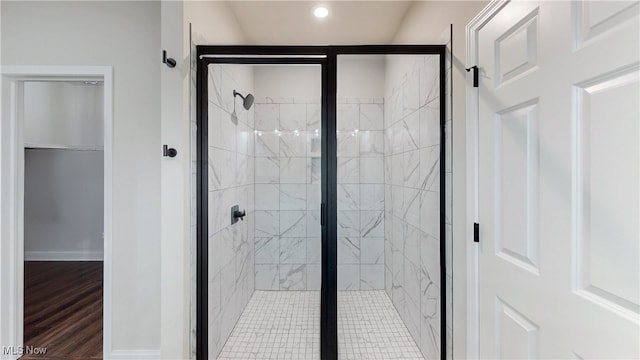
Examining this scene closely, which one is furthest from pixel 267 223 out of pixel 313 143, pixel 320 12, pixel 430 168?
pixel 320 12

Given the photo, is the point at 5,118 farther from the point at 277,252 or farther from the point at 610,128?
the point at 610,128

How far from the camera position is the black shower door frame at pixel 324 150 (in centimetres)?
187

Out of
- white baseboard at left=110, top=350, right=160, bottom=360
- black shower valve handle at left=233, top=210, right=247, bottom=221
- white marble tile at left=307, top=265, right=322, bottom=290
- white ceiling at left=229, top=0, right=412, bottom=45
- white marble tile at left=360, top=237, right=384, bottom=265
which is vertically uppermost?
white ceiling at left=229, top=0, right=412, bottom=45

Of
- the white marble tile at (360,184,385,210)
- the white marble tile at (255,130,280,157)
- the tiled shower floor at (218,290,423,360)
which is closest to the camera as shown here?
the tiled shower floor at (218,290,423,360)

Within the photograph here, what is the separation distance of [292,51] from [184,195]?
1124mm

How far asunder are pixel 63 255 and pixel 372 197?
5249 mm

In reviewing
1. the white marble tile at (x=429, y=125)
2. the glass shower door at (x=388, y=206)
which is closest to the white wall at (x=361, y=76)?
the glass shower door at (x=388, y=206)

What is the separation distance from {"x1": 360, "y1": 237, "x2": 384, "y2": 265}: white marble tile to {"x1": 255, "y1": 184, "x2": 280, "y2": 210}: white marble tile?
0.73m

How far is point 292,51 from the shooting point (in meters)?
1.91

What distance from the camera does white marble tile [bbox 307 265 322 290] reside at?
207cm

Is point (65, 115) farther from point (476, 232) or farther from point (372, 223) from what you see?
point (476, 232)

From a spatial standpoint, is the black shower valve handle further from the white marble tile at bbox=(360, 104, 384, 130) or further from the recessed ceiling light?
the recessed ceiling light

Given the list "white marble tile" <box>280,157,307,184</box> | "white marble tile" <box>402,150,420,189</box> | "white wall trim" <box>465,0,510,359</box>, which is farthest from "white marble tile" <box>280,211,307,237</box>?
"white wall trim" <box>465,0,510,359</box>

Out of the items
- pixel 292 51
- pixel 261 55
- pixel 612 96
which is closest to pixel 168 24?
pixel 261 55
